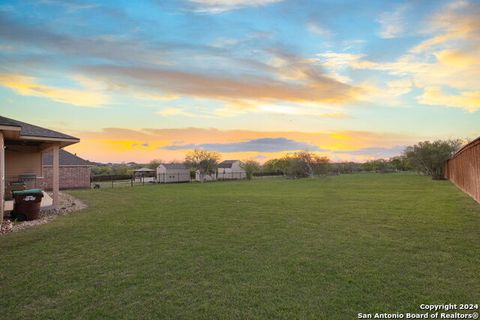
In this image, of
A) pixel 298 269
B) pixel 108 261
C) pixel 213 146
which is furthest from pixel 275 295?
pixel 213 146

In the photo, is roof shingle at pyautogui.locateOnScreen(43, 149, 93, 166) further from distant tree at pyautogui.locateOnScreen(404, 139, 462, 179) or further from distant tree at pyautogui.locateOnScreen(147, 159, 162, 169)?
distant tree at pyautogui.locateOnScreen(147, 159, 162, 169)

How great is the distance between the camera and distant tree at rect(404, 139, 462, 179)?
34656mm

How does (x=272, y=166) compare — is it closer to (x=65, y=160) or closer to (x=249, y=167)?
(x=249, y=167)

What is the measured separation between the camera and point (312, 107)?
19.7 metres

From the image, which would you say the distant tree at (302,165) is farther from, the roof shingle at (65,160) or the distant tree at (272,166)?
the roof shingle at (65,160)

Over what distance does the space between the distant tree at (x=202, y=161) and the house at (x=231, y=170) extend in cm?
703

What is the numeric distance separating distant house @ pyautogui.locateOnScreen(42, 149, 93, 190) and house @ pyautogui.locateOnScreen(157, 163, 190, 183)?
1695cm

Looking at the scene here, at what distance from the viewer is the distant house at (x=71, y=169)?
27344mm

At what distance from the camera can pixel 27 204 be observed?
9484 mm

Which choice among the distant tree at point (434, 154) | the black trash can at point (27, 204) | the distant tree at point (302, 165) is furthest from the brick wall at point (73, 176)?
the distant tree at point (434, 154)

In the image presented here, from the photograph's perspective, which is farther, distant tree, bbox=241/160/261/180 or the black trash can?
distant tree, bbox=241/160/261/180

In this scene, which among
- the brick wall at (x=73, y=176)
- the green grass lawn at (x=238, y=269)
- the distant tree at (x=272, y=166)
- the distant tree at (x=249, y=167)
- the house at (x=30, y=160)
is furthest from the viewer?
the distant tree at (x=272, y=166)

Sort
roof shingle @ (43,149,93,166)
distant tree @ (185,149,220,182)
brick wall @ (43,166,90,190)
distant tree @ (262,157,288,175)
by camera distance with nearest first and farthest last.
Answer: roof shingle @ (43,149,93,166)
brick wall @ (43,166,90,190)
distant tree @ (185,149,220,182)
distant tree @ (262,157,288,175)

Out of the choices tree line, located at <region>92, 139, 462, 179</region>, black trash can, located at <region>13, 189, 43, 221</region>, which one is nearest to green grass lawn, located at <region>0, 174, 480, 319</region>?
black trash can, located at <region>13, 189, 43, 221</region>
